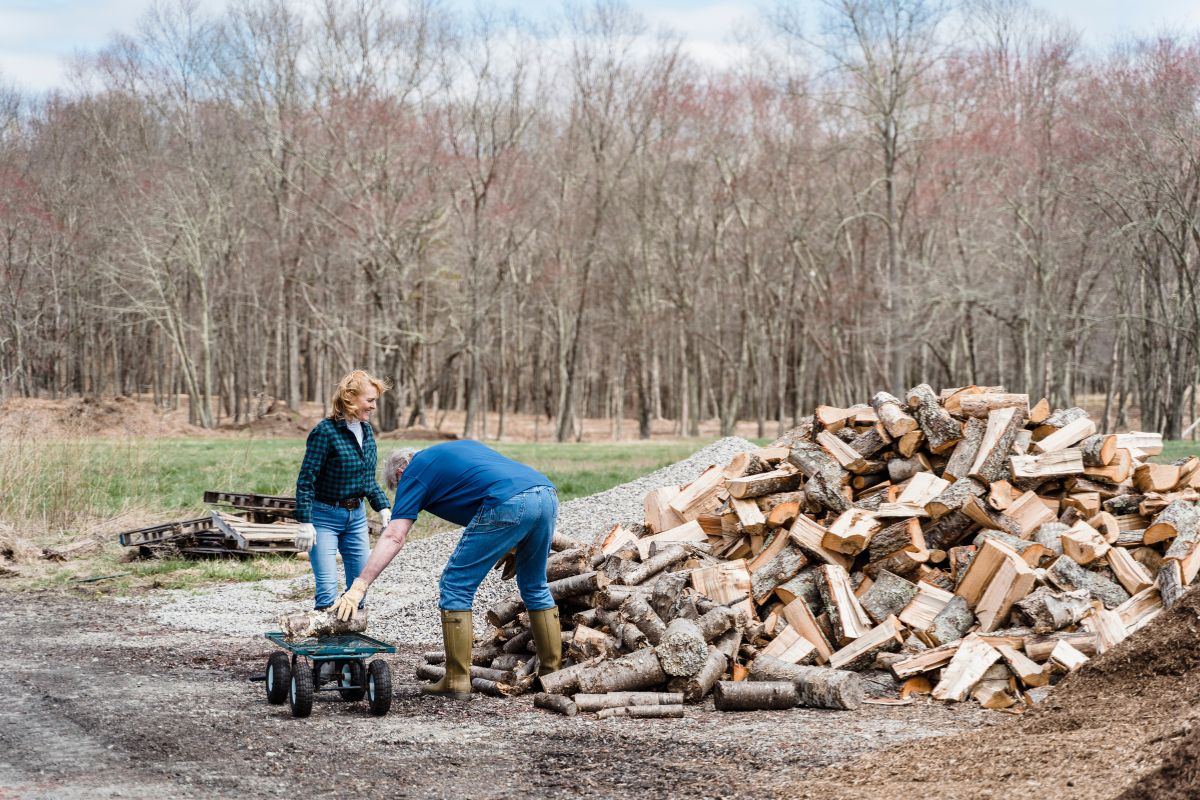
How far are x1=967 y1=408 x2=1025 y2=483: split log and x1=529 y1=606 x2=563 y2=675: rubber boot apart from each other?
3.38 meters

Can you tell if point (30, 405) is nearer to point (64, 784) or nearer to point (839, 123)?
point (839, 123)

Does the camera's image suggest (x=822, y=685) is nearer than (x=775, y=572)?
Yes

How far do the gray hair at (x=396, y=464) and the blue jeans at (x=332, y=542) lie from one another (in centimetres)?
68

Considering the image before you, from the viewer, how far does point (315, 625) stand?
5875mm

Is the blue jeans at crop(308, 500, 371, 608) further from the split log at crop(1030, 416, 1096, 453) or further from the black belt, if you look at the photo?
the split log at crop(1030, 416, 1096, 453)

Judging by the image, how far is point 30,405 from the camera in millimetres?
30547

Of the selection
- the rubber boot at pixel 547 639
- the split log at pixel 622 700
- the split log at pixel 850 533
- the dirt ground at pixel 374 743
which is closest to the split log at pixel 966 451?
the split log at pixel 850 533

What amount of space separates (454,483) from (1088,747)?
10.8ft

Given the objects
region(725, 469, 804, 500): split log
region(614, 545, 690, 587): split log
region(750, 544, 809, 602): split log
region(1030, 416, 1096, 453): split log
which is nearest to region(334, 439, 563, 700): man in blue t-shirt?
region(614, 545, 690, 587): split log

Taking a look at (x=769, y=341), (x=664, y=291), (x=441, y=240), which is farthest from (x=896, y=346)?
(x=441, y=240)

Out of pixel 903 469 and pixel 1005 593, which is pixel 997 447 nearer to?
pixel 903 469

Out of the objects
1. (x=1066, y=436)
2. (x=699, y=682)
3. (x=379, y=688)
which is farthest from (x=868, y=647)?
(x=379, y=688)

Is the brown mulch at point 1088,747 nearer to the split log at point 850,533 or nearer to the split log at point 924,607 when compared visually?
the split log at point 924,607

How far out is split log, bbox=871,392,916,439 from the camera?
27.9ft
